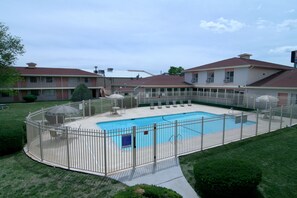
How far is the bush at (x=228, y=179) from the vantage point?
16.5 ft

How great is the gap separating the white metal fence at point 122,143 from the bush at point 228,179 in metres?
2.72

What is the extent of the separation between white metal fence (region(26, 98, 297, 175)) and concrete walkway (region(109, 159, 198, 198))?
40 centimetres

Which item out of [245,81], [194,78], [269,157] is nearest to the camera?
[269,157]

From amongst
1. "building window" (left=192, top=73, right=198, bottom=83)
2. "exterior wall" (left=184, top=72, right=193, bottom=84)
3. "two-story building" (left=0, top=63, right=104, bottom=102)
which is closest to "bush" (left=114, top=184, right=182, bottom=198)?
"building window" (left=192, top=73, right=198, bottom=83)

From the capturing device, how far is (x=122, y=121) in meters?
18.2

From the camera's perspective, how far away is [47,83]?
112ft

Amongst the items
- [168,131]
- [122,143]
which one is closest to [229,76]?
[168,131]

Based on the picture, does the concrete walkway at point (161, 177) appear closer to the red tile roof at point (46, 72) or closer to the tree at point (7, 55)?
the tree at point (7, 55)

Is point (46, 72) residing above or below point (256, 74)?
above

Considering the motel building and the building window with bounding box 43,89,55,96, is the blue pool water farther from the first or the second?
the building window with bounding box 43,89,55,96

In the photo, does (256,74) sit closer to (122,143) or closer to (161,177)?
(161,177)

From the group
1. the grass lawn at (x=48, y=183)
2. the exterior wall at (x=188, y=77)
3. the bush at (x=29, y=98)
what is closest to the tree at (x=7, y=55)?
the bush at (x=29, y=98)

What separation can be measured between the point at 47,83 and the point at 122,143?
32348 millimetres

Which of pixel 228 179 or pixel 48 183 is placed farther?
pixel 48 183
